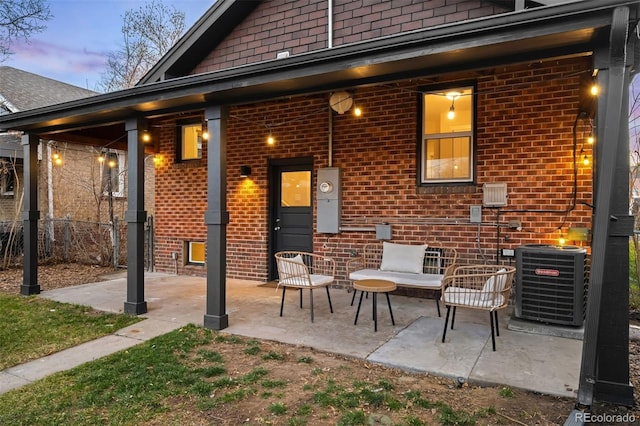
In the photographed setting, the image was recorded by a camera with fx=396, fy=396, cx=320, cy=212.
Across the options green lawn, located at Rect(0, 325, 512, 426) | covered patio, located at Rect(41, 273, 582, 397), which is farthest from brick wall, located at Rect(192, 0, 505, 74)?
green lawn, located at Rect(0, 325, 512, 426)

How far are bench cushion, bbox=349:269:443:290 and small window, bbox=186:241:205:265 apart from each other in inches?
153

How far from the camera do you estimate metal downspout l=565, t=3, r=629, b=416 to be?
102 inches


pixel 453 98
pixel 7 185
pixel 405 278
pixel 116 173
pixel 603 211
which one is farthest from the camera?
pixel 116 173

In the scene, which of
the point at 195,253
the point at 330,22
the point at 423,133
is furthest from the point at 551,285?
the point at 195,253

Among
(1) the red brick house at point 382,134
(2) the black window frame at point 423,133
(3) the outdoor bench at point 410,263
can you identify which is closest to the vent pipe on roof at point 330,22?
(1) the red brick house at point 382,134

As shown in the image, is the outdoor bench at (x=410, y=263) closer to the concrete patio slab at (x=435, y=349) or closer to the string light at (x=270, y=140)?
the concrete patio slab at (x=435, y=349)

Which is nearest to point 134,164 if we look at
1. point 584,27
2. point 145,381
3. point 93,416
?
point 145,381

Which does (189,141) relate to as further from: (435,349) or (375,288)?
(435,349)

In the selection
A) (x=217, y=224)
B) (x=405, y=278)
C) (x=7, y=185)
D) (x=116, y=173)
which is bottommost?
(x=405, y=278)

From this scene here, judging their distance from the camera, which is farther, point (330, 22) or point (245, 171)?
point (245, 171)

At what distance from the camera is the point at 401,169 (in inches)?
231

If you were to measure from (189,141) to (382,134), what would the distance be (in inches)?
163

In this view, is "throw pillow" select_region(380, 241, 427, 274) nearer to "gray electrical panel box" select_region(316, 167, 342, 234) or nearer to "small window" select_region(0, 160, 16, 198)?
"gray electrical panel box" select_region(316, 167, 342, 234)

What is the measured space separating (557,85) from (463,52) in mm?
2487
